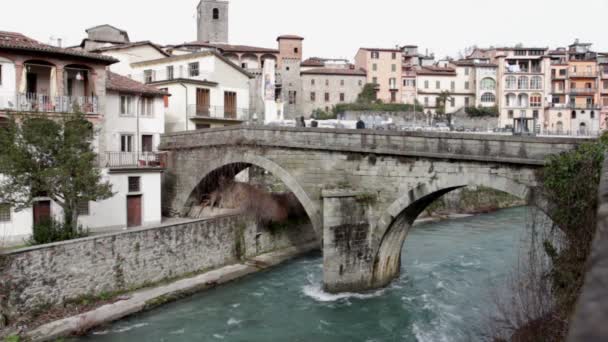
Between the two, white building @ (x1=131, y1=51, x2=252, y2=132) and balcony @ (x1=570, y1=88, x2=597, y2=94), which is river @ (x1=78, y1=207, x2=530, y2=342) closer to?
white building @ (x1=131, y1=51, x2=252, y2=132)

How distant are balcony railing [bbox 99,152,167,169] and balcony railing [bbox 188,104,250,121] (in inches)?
240

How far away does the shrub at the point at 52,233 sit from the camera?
1802 cm

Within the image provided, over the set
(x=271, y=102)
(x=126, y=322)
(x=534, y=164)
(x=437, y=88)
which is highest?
(x=437, y=88)

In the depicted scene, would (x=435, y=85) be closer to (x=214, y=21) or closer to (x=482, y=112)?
(x=482, y=112)

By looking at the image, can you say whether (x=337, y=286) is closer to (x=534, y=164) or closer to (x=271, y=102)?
(x=534, y=164)

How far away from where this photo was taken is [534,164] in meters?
15.2

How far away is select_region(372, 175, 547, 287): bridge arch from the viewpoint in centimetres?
1565

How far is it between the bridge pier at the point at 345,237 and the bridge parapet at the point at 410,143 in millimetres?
1933

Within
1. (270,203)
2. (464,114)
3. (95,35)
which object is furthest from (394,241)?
(464,114)

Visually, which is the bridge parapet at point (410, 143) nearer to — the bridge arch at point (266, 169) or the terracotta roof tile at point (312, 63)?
the bridge arch at point (266, 169)

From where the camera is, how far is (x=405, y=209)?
1825 cm

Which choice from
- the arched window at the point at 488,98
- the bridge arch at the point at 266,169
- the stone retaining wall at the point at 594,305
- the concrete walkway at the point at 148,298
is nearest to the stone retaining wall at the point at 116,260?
the concrete walkway at the point at 148,298

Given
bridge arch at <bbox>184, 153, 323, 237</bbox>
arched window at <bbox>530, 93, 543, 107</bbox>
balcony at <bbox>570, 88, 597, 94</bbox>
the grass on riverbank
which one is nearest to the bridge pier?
bridge arch at <bbox>184, 153, 323, 237</bbox>

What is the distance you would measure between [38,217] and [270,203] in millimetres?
10468
